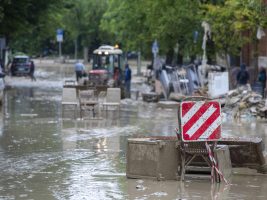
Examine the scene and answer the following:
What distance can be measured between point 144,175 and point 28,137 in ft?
25.0

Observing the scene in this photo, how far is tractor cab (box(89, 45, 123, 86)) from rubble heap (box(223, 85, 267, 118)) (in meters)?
8.34

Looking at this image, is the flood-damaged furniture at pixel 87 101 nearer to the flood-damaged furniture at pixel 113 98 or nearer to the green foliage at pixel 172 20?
the flood-damaged furniture at pixel 113 98

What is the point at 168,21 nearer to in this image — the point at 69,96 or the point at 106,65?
the point at 106,65

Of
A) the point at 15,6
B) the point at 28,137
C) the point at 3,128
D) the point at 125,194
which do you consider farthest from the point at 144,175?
the point at 15,6

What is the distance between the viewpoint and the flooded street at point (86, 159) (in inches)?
457

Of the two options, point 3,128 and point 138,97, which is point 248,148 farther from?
point 138,97

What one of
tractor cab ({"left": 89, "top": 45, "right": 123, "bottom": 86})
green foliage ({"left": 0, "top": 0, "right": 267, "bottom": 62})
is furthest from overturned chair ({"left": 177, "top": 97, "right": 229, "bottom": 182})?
tractor cab ({"left": 89, "top": 45, "right": 123, "bottom": 86})

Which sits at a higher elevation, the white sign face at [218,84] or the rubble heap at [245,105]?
the white sign face at [218,84]

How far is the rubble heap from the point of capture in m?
26.5

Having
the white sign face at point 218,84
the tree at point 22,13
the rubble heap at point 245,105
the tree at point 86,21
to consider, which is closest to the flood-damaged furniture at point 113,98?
the rubble heap at point 245,105

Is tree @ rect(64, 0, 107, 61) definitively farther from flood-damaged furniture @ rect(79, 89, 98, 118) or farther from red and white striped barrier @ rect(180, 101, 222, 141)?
red and white striped barrier @ rect(180, 101, 222, 141)

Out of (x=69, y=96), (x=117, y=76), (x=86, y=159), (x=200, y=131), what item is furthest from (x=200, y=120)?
(x=117, y=76)

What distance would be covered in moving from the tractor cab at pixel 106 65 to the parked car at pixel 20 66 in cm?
2295

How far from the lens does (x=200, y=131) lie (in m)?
12.1
